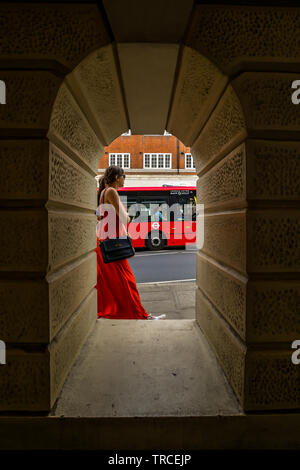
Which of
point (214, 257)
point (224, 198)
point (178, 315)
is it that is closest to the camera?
point (224, 198)

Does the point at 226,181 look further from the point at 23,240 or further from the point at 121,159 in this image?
the point at 121,159

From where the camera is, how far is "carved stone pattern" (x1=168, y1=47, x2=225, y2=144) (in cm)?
156

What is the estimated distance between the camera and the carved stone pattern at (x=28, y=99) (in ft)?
4.66

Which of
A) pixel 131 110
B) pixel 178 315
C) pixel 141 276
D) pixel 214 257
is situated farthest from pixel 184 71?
pixel 141 276

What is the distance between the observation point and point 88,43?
4.83 feet

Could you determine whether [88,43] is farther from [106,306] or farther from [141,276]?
[141,276]

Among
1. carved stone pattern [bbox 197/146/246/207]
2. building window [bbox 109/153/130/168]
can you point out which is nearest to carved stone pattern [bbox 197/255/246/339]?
carved stone pattern [bbox 197/146/246/207]

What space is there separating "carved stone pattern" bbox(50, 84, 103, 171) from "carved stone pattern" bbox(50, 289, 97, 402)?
1.15 metres

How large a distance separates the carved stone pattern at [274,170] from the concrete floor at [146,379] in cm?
114

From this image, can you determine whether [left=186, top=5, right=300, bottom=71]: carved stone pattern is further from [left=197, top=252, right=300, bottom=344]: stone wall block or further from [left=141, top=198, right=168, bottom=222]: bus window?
[left=141, top=198, right=168, bottom=222]: bus window

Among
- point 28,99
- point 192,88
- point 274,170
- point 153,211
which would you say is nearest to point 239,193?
point 274,170

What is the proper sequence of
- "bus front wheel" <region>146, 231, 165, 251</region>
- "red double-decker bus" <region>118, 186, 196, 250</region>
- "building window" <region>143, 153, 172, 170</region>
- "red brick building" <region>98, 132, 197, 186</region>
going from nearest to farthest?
"red double-decker bus" <region>118, 186, 196, 250</region> < "bus front wheel" <region>146, 231, 165, 251</region> < "red brick building" <region>98, 132, 197, 186</region> < "building window" <region>143, 153, 172, 170</region>

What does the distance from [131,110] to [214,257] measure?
1425 mm

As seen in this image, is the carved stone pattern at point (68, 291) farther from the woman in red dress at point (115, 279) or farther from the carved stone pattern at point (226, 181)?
the carved stone pattern at point (226, 181)
